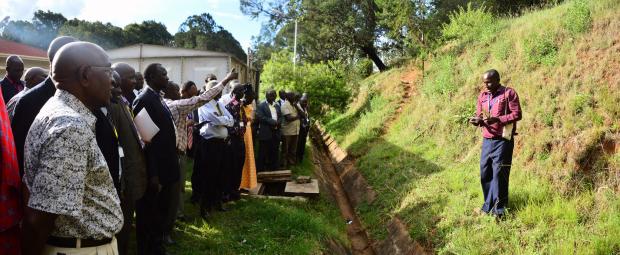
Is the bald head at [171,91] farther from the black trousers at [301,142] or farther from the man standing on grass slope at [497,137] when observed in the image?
the black trousers at [301,142]

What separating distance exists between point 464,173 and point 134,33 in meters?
48.4

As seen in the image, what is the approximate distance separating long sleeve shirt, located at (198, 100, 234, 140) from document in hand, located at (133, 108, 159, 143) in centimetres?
181

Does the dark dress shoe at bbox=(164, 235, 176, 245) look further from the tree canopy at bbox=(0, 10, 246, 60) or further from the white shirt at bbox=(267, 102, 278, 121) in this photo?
the tree canopy at bbox=(0, 10, 246, 60)

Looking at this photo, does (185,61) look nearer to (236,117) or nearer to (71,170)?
(236,117)

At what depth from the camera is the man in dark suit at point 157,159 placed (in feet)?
12.8

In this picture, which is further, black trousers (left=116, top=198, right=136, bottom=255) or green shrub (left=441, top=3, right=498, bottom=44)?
green shrub (left=441, top=3, right=498, bottom=44)

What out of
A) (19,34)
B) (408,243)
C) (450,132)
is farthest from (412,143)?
(19,34)

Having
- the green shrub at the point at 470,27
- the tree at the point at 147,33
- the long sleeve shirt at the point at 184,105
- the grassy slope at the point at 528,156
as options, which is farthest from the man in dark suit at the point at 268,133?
the tree at the point at 147,33

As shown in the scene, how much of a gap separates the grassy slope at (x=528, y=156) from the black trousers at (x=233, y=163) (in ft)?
8.02

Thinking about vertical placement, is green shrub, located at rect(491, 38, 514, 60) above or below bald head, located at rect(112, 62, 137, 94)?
above

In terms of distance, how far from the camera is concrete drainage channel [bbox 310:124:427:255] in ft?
21.0

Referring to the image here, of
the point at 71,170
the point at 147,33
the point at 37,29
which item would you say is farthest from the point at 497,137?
the point at 147,33

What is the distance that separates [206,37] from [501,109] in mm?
56867

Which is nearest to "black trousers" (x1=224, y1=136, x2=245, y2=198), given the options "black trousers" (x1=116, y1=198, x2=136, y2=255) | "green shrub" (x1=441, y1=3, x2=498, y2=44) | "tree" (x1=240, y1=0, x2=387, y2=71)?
"black trousers" (x1=116, y1=198, x2=136, y2=255)
